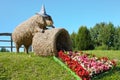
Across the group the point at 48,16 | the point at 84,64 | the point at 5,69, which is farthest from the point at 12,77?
the point at 48,16

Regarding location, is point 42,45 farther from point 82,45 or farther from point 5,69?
point 82,45

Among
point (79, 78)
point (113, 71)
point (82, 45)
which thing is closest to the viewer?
point (79, 78)

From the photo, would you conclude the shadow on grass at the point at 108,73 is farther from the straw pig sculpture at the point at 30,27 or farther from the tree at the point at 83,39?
the tree at the point at 83,39

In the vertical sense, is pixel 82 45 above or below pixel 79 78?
above

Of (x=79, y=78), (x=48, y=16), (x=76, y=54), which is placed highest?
(x=48, y=16)

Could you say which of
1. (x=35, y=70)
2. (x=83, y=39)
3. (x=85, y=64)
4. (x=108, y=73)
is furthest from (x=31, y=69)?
(x=83, y=39)

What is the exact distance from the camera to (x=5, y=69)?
42.3ft

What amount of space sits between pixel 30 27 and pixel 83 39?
14630mm

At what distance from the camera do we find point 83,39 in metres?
30.5

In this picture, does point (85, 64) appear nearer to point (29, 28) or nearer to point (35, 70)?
point (35, 70)

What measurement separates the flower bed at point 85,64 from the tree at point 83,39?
15.3 metres

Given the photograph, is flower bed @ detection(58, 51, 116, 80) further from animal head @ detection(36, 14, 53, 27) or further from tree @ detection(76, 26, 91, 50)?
tree @ detection(76, 26, 91, 50)

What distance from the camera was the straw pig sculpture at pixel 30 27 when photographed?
53.4 ft

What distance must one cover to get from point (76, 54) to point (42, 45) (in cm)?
156
